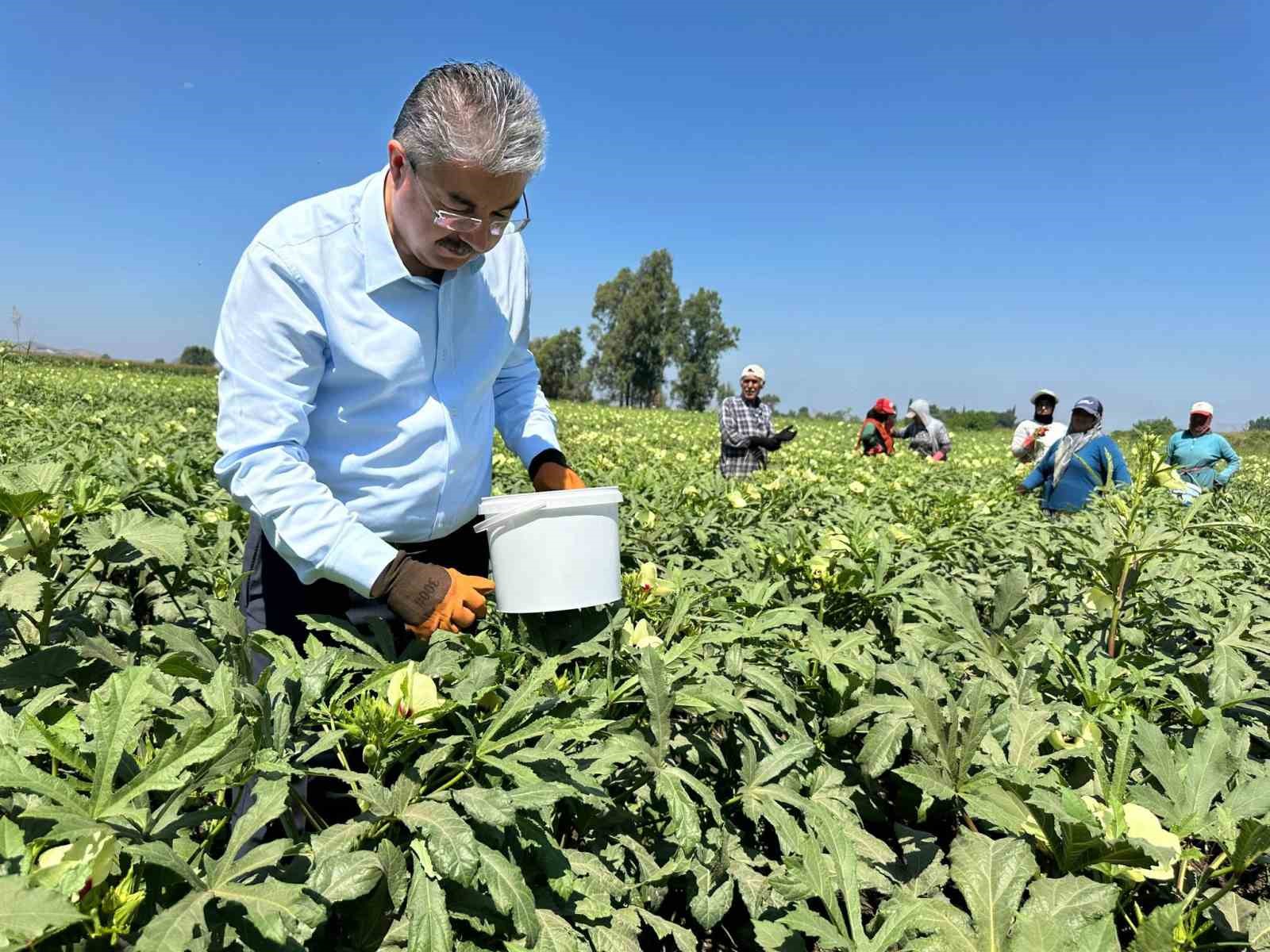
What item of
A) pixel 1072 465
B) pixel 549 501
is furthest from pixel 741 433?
pixel 549 501

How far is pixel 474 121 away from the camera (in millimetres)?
1559

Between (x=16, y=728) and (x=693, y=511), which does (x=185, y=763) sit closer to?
(x=16, y=728)

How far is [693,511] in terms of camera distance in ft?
11.2

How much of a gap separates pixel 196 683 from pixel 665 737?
0.88 meters

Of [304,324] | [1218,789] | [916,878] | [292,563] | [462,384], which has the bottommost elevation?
[916,878]

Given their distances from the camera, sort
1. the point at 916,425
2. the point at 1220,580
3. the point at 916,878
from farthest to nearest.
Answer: the point at 916,425, the point at 1220,580, the point at 916,878

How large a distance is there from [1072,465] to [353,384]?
18.0 ft

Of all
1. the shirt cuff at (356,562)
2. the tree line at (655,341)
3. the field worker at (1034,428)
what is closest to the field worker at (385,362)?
the shirt cuff at (356,562)

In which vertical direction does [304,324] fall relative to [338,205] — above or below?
below

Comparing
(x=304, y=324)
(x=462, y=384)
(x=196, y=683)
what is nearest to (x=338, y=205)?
(x=304, y=324)

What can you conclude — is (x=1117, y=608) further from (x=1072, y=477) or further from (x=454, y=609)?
(x=1072, y=477)

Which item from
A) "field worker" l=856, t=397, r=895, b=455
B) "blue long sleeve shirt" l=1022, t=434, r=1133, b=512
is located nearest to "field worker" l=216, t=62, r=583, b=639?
"blue long sleeve shirt" l=1022, t=434, r=1133, b=512

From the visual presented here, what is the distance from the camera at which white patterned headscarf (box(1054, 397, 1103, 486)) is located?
575cm

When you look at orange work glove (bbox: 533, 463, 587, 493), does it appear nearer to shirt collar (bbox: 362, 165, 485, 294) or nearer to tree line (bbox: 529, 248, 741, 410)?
shirt collar (bbox: 362, 165, 485, 294)
